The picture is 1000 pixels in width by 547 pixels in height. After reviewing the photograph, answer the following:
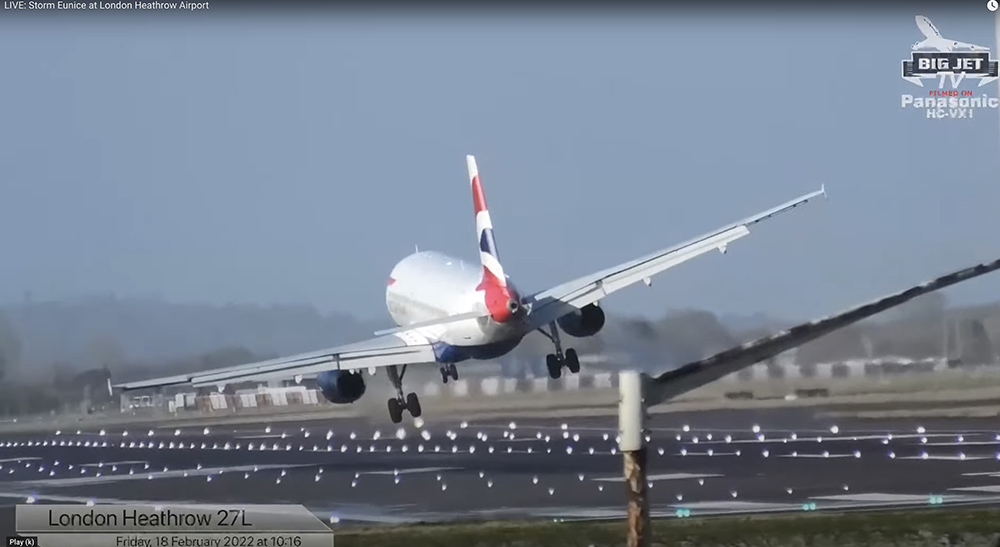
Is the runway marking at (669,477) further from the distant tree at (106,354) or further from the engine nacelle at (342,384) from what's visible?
the distant tree at (106,354)

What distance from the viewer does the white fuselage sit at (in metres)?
10.3

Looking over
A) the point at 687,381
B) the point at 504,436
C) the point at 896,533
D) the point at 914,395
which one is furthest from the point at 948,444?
the point at 687,381

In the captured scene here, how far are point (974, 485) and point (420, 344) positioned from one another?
4347 millimetres

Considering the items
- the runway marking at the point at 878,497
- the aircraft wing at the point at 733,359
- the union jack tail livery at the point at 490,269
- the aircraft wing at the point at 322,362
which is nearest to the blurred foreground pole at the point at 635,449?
the aircraft wing at the point at 733,359

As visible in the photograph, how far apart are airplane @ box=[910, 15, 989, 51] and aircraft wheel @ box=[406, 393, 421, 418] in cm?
457

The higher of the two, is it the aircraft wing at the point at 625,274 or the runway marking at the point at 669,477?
the aircraft wing at the point at 625,274

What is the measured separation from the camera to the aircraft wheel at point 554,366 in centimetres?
1059

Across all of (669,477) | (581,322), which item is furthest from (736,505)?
(581,322)

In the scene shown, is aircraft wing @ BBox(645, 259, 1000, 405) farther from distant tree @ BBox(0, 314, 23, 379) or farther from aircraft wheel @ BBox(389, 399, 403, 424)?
distant tree @ BBox(0, 314, 23, 379)

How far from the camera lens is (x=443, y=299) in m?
10.6

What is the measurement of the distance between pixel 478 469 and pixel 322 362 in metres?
1.42

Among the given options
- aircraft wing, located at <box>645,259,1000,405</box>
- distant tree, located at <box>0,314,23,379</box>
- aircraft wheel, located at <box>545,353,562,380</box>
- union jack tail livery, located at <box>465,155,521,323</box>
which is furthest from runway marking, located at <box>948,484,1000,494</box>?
aircraft wing, located at <box>645,259,1000,405</box>

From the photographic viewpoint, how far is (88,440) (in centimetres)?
1052

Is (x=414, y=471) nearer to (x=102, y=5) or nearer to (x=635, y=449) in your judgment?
(x=102, y=5)
